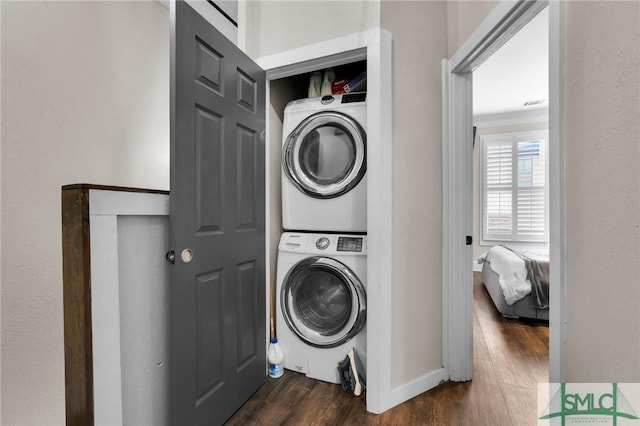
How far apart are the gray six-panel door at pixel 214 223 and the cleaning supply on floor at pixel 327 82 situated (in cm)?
47

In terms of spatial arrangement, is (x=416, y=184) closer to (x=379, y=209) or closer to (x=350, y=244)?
(x=379, y=209)

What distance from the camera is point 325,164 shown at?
Result: 1964mm

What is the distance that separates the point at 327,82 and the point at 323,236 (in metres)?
1.11

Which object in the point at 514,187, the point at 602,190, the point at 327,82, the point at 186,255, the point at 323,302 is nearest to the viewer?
the point at 602,190

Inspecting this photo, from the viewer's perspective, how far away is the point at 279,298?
197 centimetres

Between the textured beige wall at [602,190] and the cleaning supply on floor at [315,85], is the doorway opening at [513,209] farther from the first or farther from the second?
the cleaning supply on floor at [315,85]

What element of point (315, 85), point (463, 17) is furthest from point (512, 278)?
point (315, 85)

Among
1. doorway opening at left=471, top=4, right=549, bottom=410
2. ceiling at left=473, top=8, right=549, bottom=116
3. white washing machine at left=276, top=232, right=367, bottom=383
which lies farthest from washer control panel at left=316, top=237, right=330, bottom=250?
ceiling at left=473, top=8, right=549, bottom=116

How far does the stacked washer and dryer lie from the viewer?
1777 mm

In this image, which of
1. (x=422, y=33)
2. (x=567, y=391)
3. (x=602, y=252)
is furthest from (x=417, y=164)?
(x=567, y=391)

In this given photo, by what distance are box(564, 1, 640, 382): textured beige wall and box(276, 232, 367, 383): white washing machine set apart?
3.26 ft

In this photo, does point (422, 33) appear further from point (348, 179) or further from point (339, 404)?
point (339, 404)

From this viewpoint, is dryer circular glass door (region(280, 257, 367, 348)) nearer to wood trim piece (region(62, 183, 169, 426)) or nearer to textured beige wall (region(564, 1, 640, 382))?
textured beige wall (region(564, 1, 640, 382))

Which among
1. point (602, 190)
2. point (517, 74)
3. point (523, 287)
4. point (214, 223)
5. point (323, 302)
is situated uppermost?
point (517, 74)
